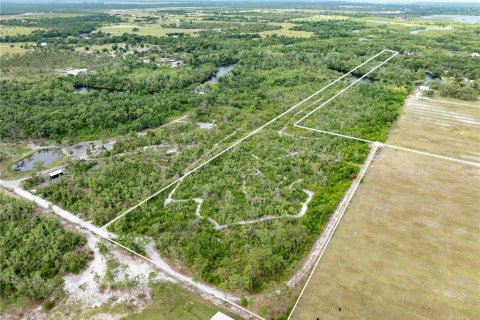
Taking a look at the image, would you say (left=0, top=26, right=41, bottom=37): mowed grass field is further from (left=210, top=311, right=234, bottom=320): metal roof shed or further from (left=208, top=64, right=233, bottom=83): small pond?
(left=210, top=311, right=234, bottom=320): metal roof shed

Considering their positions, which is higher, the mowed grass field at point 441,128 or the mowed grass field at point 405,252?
the mowed grass field at point 441,128

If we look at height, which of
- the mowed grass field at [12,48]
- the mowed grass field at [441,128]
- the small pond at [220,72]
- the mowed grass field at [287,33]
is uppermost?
the mowed grass field at [287,33]

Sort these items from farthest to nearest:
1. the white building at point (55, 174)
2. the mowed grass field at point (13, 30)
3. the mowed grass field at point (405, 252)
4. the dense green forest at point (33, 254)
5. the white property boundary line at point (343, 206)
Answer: the mowed grass field at point (13, 30) < the white building at point (55, 174) < the white property boundary line at point (343, 206) < the dense green forest at point (33, 254) < the mowed grass field at point (405, 252)

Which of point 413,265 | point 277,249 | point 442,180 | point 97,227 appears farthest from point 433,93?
point 97,227

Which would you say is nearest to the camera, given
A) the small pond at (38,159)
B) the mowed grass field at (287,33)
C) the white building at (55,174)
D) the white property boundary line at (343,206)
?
the white property boundary line at (343,206)

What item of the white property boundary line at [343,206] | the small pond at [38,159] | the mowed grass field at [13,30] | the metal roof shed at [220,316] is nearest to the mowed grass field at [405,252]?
the white property boundary line at [343,206]

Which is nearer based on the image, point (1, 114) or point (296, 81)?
point (1, 114)

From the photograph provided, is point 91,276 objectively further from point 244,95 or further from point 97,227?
point 244,95

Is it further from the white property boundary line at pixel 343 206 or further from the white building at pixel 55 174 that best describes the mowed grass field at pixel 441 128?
the white building at pixel 55 174

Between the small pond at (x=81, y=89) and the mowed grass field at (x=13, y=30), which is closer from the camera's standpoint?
the small pond at (x=81, y=89)
